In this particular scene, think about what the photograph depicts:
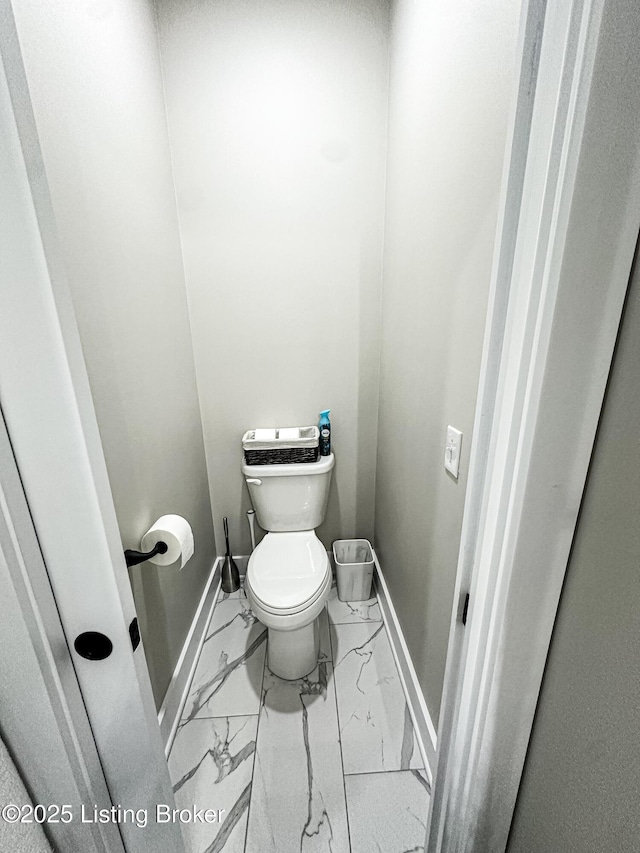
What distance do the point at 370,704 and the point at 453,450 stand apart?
1080 mm

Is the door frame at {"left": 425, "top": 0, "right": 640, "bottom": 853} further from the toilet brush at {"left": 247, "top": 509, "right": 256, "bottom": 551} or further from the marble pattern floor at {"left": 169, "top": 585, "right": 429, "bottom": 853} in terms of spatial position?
the toilet brush at {"left": 247, "top": 509, "right": 256, "bottom": 551}

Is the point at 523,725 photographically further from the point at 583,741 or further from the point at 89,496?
the point at 89,496

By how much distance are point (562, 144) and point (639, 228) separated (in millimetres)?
132

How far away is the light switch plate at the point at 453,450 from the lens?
35.6 inches

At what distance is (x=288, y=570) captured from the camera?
1.45 m

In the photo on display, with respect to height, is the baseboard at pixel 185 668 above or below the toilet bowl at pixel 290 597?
below

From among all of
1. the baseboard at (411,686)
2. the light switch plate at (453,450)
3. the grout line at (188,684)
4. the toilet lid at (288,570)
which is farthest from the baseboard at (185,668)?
the light switch plate at (453,450)

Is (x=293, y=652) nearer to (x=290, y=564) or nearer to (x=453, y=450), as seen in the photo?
(x=290, y=564)

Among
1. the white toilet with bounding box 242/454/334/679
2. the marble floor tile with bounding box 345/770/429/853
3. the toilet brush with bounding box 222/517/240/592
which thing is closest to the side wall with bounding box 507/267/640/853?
the marble floor tile with bounding box 345/770/429/853

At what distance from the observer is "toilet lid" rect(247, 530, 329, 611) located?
130 centimetres

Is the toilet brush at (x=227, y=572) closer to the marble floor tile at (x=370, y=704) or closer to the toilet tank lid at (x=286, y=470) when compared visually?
the toilet tank lid at (x=286, y=470)

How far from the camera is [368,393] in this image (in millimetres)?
1797

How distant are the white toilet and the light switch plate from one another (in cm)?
73

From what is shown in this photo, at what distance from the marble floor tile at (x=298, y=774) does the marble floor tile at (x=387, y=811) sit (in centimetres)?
4
